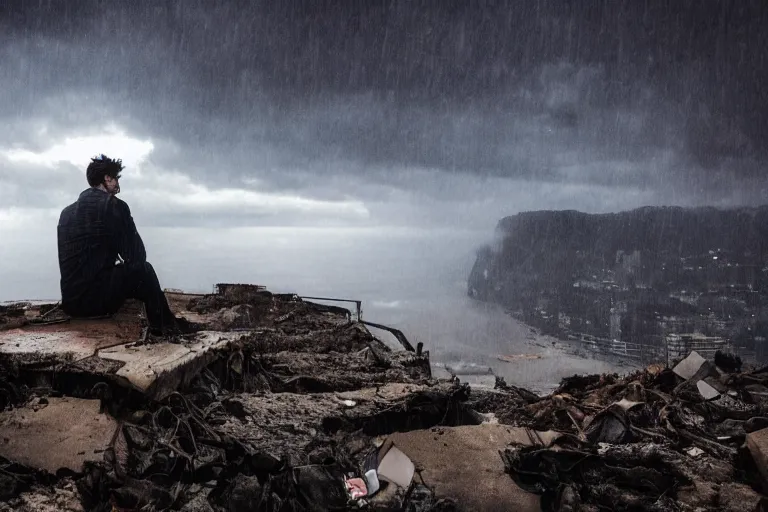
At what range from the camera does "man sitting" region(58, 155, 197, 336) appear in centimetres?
604

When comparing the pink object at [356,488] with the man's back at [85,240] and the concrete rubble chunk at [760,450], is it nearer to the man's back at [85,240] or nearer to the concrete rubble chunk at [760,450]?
the concrete rubble chunk at [760,450]

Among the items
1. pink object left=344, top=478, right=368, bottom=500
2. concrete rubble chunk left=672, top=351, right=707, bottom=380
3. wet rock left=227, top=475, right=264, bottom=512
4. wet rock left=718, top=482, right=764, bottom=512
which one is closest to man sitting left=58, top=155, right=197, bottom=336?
wet rock left=227, top=475, right=264, bottom=512

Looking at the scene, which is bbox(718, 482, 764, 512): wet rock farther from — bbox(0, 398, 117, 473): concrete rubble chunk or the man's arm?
the man's arm

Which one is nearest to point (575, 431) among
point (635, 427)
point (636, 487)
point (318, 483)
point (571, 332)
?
point (635, 427)

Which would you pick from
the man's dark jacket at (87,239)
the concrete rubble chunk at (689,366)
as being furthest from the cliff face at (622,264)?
the man's dark jacket at (87,239)

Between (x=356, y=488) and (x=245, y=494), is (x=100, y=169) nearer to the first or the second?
(x=245, y=494)

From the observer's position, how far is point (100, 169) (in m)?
6.24

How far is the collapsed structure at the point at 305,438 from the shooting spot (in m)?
3.71

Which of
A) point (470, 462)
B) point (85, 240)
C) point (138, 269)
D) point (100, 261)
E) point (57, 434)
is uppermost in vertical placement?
point (85, 240)

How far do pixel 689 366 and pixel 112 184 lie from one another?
30.1 ft

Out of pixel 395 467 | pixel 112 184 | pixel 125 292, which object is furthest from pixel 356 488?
pixel 112 184

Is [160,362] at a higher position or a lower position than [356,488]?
higher

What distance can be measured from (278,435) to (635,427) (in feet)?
14.1

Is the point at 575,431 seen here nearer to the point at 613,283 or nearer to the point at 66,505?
the point at 66,505
